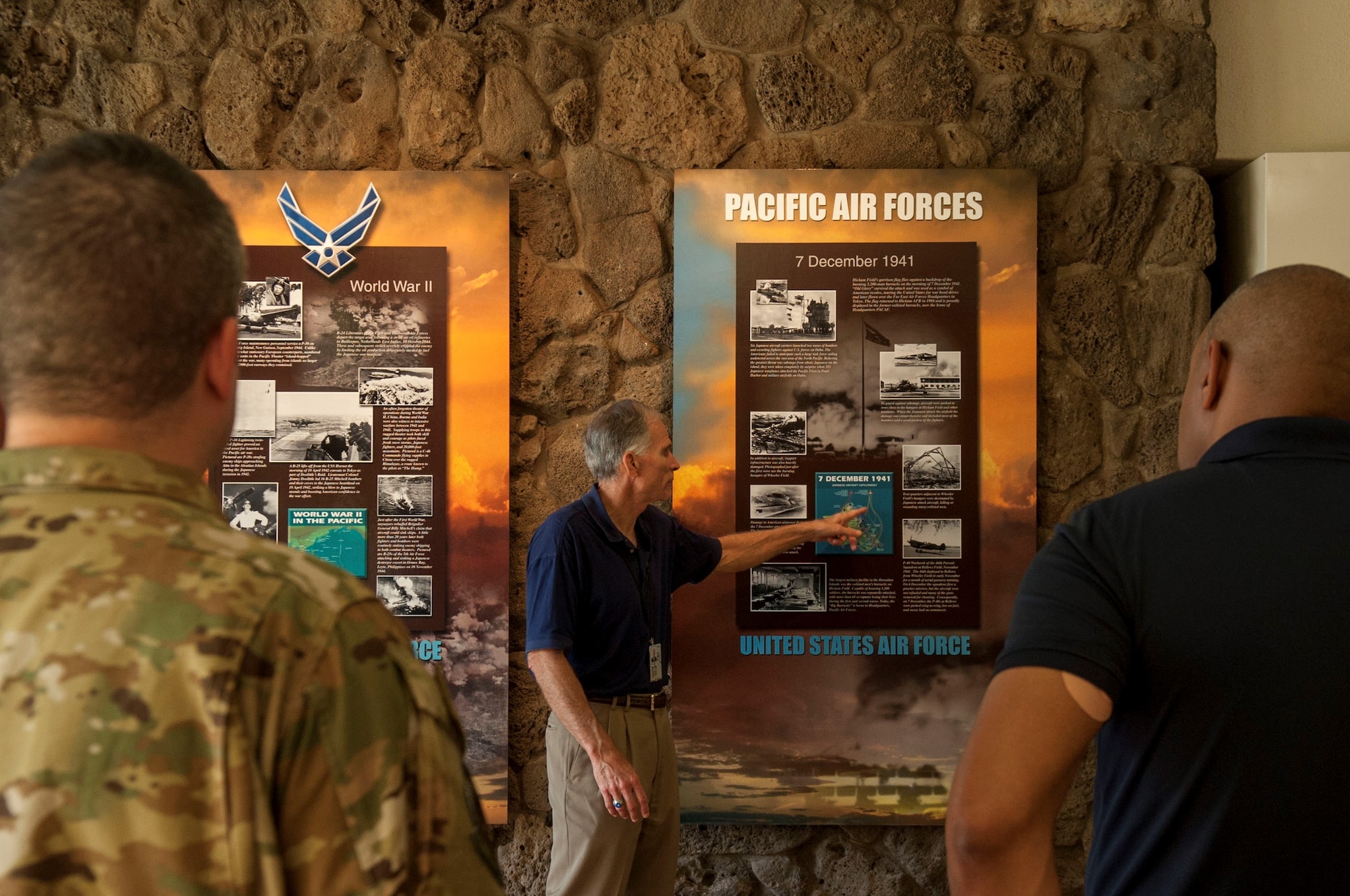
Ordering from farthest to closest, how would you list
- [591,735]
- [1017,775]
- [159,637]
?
1. [591,735]
2. [1017,775]
3. [159,637]

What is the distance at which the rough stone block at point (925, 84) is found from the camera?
136 inches

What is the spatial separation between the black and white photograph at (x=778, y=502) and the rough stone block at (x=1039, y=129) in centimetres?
135

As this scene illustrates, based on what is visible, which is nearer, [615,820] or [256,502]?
[615,820]

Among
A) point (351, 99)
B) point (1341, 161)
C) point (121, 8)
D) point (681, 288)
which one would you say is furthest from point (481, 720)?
point (1341, 161)

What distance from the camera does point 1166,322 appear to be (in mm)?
3430

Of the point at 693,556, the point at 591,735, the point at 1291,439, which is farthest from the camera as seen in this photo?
the point at 693,556

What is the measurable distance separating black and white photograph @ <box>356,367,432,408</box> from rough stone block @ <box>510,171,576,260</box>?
59 cm

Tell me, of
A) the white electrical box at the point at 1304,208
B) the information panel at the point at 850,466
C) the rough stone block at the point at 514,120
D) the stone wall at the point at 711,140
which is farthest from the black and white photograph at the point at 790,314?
the white electrical box at the point at 1304,208

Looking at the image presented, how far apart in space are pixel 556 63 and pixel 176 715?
3.10 m

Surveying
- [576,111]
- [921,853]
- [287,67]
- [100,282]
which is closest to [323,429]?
[287,67]

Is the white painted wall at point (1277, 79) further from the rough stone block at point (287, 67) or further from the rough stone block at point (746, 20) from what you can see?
the rough stone block at point (287, 67)

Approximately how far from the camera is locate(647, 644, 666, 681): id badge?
292 centimetres

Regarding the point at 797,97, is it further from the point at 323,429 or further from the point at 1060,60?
the point at 323,429

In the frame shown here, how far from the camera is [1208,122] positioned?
3.43 m
